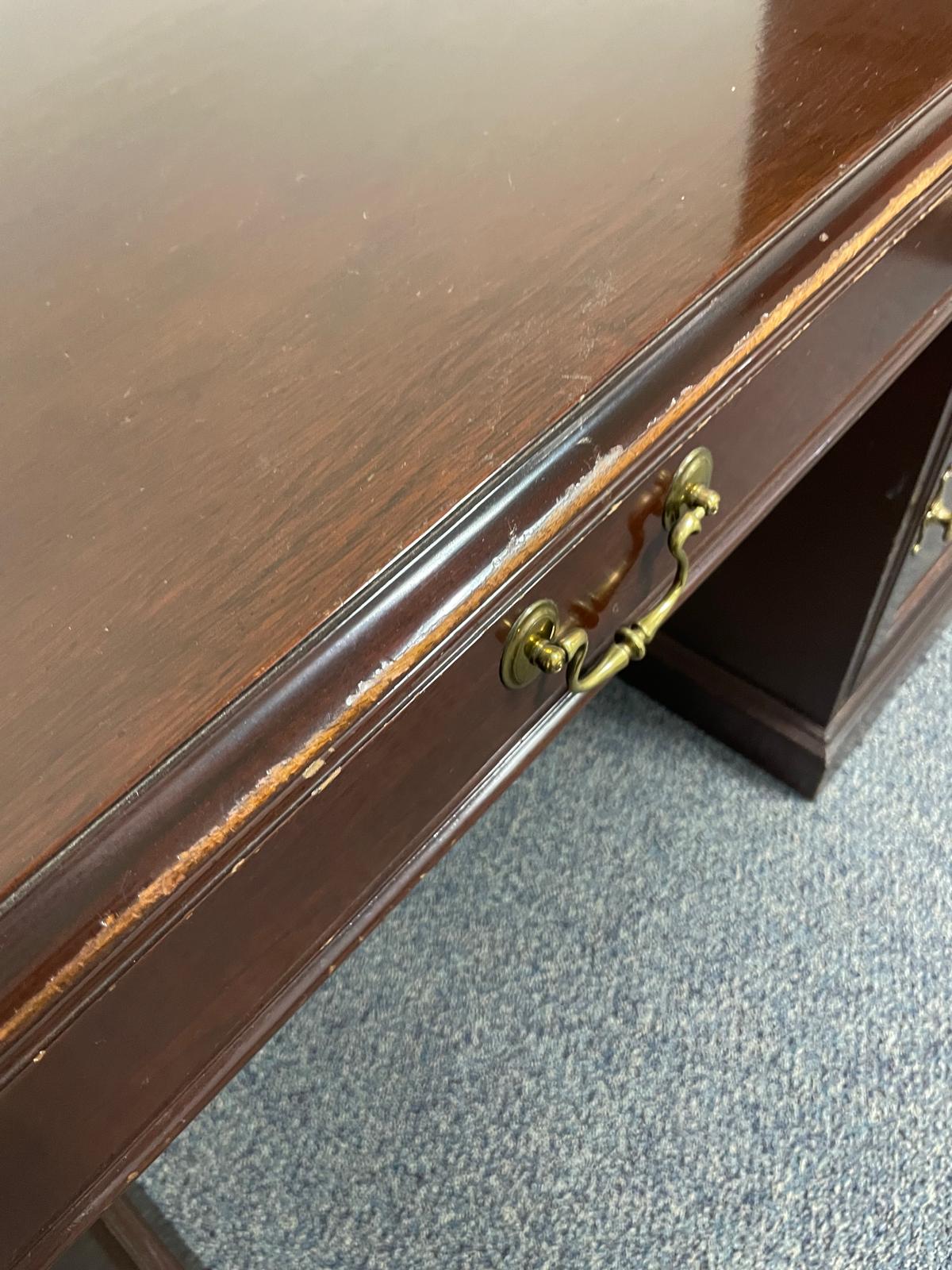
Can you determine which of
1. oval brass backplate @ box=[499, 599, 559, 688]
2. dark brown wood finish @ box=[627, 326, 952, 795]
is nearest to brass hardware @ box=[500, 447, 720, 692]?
oval brass backplate @ box=[499, 599, 559, 688]

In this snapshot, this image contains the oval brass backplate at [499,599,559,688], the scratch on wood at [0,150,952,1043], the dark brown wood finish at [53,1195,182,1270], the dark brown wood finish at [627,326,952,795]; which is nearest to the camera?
the scratch on wood at [0,150,952,1043]

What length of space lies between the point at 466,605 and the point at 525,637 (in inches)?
2.5

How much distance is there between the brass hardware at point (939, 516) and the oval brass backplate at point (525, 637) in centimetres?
54

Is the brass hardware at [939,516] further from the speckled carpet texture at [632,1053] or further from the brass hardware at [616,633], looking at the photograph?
the brass hardware at [616,633]

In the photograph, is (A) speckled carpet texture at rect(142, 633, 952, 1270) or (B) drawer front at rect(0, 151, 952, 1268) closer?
(B) drawer front at rect(0, 151, 952, 1268)

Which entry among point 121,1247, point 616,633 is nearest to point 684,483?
point 616,633

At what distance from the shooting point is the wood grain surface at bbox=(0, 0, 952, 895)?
28 centimetres

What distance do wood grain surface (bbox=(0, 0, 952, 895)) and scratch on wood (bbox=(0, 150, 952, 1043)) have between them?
0.02 meters

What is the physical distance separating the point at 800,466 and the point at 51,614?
370 millimetres

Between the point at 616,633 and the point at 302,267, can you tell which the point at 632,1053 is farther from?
the point at 302,267

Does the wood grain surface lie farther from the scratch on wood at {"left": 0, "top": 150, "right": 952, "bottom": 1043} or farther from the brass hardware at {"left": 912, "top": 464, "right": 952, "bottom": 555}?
the brass hardware at {"left": 912, "top": 464, "right": 952, "bottom": 555}

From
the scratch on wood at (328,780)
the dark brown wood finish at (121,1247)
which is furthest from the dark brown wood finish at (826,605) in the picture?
the dark brown wood finish at (121,1247)

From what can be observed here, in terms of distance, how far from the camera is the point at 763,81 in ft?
1.45

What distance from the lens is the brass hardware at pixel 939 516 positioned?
0.81 m
